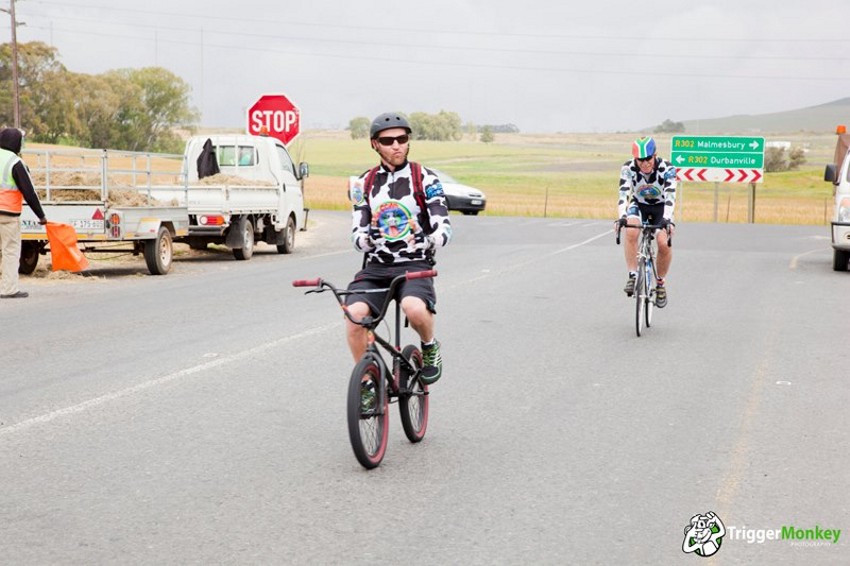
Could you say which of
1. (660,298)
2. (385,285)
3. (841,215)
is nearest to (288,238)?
(841,215)

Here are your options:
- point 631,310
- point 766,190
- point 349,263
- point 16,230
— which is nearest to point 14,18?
point 349,263

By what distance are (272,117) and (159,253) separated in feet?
44.2

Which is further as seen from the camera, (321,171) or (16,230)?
(321,171)

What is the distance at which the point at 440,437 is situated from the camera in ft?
23.2

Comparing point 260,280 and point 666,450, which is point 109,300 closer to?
point 260,280

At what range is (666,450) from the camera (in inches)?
265

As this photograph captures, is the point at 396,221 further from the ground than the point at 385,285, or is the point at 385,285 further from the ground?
the point at 396,221

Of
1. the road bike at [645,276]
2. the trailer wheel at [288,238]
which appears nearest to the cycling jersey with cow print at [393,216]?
the road bike at [645,276]

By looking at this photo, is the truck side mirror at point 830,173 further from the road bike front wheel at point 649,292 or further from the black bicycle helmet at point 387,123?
the black bicycle helmet at point 387,123

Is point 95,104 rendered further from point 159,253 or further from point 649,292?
point 649,292

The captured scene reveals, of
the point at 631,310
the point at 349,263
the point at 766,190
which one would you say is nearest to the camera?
the point at 631,310

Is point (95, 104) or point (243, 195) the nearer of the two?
point (243, 195)

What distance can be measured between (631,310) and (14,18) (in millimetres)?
43670

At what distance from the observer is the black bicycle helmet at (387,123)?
6445 millimetres
